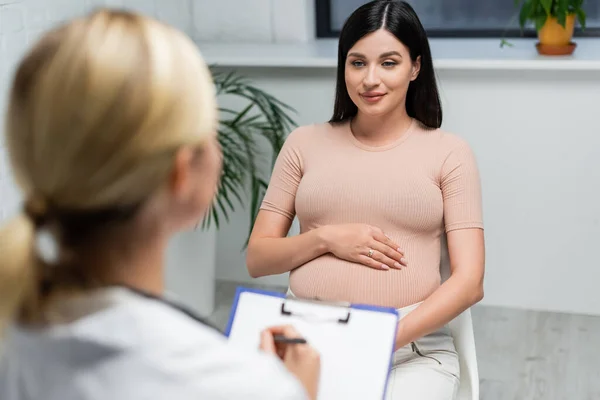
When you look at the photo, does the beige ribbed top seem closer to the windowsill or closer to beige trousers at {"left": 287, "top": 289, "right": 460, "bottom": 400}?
beige trousers at {"left": 287, "top": 289, "right": 460, "bottom": 400}

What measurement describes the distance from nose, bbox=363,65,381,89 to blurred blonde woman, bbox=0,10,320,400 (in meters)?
1.11

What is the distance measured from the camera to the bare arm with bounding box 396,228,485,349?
1687 mm

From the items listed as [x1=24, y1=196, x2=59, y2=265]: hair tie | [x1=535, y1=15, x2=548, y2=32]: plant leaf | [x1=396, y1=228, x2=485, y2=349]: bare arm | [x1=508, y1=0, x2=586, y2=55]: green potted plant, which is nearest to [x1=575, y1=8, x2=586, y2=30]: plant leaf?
[x1=508, y1=0, x2=586, y2=55]: green potted plant

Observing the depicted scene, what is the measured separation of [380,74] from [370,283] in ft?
1.53

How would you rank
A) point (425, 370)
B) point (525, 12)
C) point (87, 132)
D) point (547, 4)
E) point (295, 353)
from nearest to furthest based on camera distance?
point (87, 132), point (295, 353), point (425, 370), point (547, 4), point (525, 12)

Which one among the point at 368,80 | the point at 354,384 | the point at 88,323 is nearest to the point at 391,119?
the point at 368,80

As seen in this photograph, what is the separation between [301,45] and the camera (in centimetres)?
Result: 322

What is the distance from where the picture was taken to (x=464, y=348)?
182cm

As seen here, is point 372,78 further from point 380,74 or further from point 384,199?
point 384,199

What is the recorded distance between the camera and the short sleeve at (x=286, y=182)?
6.38 ft

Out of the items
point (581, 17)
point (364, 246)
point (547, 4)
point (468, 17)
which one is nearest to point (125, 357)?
point (364, 246)

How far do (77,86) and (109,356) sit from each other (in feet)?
0.77

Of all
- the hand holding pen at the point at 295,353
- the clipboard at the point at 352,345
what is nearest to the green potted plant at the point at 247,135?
the clipboard at the point at 352,345

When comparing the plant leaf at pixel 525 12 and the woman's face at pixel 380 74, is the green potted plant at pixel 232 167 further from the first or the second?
the woman's face at pixel 380 74
